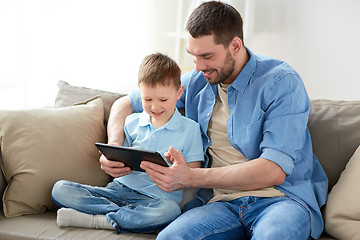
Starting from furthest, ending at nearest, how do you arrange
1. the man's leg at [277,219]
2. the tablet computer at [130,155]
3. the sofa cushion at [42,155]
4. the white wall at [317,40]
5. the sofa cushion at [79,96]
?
the white wall at [317,40] → the sofa cushion at [79,96] → the sofa cushion at [42,155] → the tablet computer at [130,155] → the man's leg at [277,219]

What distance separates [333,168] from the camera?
2.08 metres

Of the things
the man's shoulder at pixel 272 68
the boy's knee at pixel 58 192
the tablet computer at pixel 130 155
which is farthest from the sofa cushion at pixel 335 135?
the boy's knee at pixel 58 192

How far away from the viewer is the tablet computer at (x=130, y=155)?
5.93ft

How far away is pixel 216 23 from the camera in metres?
1.96

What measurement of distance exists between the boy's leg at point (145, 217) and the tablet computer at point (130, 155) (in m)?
0.16

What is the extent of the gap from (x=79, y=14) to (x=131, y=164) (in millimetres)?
2079

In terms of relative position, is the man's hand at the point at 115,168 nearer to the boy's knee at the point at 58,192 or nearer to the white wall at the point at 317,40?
the boy's knee at the point at 58,192

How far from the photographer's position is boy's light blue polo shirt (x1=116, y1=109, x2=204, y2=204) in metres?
2.04

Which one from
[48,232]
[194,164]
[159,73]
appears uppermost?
[159,73]

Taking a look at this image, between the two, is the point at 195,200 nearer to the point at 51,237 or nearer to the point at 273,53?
the point at 51,237

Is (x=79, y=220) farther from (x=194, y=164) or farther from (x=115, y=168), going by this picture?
(x=194, y=164)

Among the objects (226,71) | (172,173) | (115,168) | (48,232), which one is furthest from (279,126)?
(48,232)

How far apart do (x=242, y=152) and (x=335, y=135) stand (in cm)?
42

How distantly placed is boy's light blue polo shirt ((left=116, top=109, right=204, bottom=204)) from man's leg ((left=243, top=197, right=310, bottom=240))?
0.32 metres
